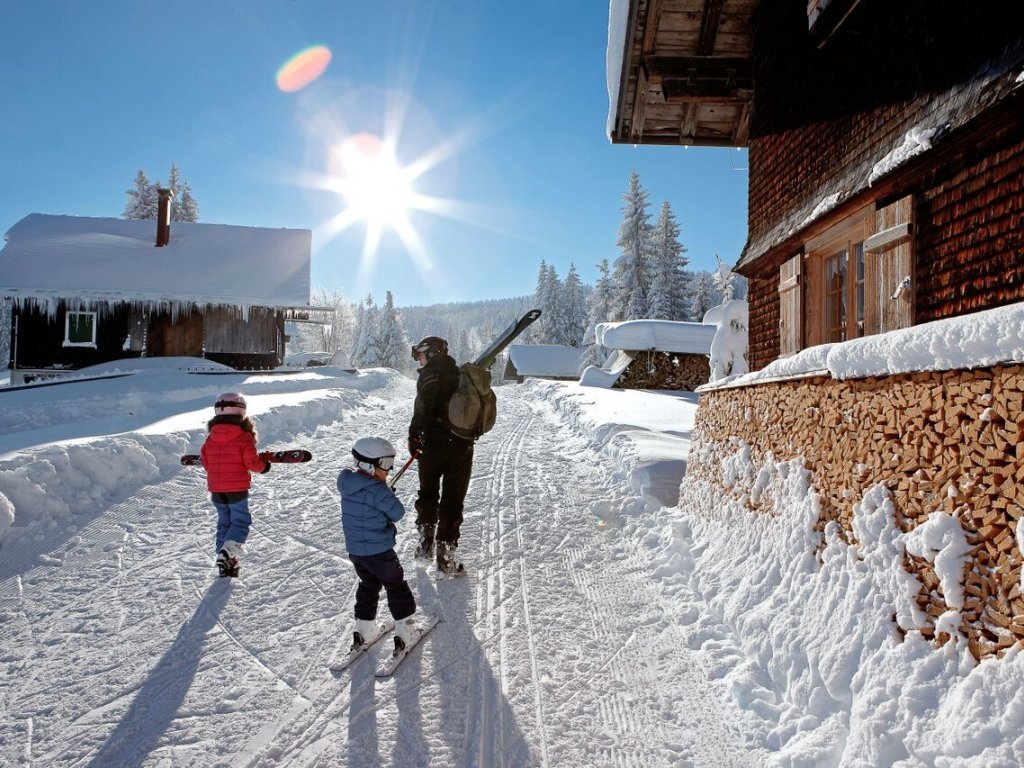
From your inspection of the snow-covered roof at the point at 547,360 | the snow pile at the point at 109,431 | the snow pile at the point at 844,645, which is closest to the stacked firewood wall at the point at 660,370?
the snow pile at the point at 109,431

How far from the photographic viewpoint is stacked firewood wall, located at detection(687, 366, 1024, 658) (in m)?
2.21

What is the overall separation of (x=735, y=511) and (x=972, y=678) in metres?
2.70

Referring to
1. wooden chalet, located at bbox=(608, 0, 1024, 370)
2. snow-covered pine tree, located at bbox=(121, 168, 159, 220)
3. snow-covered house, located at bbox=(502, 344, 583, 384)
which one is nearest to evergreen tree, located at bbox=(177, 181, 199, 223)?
snow-covered pine tree, located at bbox=(121, 168, 159, 220)

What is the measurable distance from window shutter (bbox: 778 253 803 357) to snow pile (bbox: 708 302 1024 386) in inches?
169

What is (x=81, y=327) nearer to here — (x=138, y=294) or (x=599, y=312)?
(x=138, y=294)

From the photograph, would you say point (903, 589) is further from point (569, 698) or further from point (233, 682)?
point (233, 682)

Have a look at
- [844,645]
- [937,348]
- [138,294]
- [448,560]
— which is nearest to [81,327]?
[138,294]

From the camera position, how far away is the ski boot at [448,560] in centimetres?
484

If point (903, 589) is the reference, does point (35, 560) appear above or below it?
below

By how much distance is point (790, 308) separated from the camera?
7.88m

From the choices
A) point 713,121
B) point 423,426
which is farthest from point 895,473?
point 713,121

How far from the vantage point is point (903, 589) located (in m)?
2.65

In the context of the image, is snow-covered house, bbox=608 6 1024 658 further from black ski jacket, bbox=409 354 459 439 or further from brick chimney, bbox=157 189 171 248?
brick chimney, bbox=157 189 171 248

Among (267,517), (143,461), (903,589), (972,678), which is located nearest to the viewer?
(972,678)
